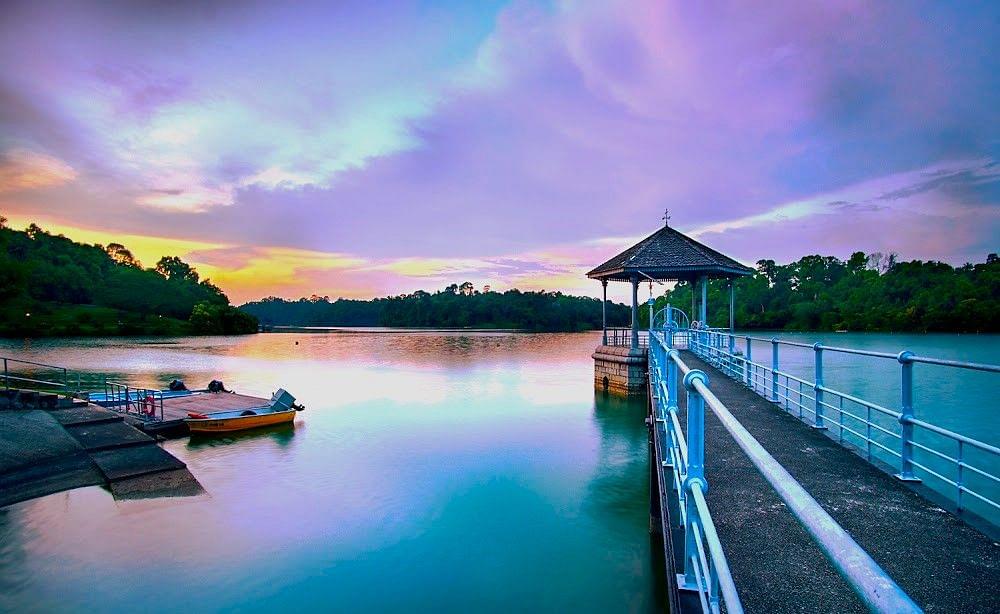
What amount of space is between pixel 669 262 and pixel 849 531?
1605 centimetres

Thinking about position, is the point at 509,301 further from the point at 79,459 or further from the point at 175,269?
the point at 79,459

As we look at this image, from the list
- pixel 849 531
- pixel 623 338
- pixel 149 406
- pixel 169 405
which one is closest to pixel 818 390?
pixel 849 531

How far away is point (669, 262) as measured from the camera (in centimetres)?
1881

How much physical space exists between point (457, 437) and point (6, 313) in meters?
91.5

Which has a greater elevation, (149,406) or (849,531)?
(849,531)

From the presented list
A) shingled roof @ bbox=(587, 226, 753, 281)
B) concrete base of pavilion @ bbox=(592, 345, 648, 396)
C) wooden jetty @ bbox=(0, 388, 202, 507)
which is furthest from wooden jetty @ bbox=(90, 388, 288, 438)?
shingled roof @ bbox=(587, 226, 753, 281)

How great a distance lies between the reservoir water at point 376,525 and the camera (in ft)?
23.4

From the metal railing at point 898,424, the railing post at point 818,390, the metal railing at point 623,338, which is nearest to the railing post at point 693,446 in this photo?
the metal railing at point 898,424

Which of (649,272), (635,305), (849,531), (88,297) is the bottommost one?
(849,531)

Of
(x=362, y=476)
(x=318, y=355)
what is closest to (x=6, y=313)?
(x=318, y=355)

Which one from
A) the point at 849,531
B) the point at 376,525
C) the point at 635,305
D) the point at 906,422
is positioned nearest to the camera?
the point at 849,531

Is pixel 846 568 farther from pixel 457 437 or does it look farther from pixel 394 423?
pixel 394 423

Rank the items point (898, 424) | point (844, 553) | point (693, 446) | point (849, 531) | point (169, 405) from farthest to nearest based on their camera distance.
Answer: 1. point (169, 405)
2. point (898, 424)
3. point (849, 531)
4. point (693, 446)
5. point (844, 553)

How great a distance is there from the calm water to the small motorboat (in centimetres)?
59
